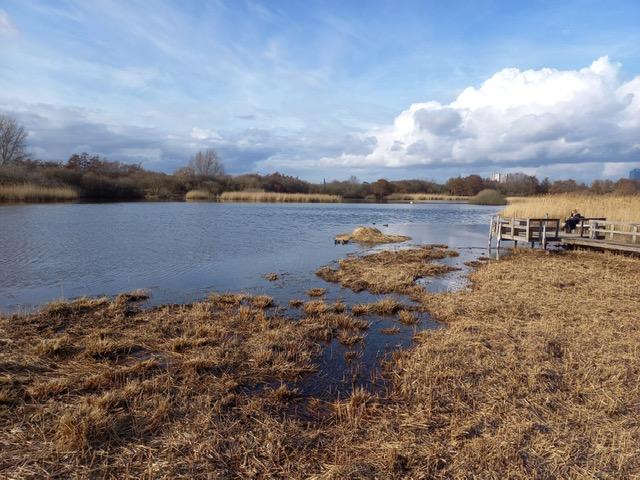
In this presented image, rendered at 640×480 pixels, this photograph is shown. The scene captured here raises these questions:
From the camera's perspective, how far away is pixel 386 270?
13414mm

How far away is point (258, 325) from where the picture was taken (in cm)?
787

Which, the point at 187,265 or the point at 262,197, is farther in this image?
the point at 262,197

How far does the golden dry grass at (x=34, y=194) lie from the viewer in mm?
42125

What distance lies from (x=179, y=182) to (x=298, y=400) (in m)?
74.9

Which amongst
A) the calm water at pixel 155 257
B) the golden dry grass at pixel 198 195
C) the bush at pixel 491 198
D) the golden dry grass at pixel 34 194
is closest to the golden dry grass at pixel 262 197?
the golden dry grass at pixel 198 195

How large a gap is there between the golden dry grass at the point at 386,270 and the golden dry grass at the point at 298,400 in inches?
121

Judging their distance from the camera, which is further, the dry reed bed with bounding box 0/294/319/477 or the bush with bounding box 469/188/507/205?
the bush with bounding box 469/188/507/205

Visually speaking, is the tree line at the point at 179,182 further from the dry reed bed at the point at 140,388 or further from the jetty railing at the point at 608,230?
the dry reed bed at the point at 140,388

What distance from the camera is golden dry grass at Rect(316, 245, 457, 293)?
11.5 metres

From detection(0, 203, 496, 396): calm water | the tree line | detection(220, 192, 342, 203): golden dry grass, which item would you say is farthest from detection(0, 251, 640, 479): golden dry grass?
detection(220, 192, 342, 203): golden dry grass

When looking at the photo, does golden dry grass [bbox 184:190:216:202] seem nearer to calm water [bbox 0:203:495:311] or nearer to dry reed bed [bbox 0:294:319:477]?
calm water [bbox 0:203:495:311]

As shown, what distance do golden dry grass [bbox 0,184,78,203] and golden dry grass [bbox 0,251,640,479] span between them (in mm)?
44521

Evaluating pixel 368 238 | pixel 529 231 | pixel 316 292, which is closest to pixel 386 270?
pixel 316 292

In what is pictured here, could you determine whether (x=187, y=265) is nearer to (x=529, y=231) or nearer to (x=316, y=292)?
(x=316, y=292)
